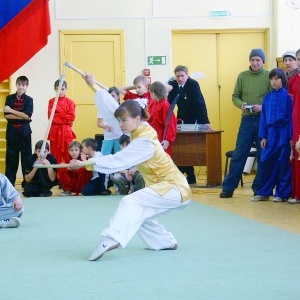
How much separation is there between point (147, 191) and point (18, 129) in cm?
636

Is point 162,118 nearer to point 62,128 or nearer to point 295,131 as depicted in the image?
point 62,128

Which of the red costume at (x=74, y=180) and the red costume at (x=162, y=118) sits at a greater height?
the red costume at (x=162, y=118)

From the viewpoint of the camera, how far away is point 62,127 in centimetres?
1169

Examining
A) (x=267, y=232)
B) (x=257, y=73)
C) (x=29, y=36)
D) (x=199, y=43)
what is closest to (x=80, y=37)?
(x=29, y=36)

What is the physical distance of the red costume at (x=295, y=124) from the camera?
28.5ft

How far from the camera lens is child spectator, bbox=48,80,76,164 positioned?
11.6 m

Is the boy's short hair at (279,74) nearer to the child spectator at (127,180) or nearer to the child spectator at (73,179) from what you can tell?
the child spectator at (127,180)

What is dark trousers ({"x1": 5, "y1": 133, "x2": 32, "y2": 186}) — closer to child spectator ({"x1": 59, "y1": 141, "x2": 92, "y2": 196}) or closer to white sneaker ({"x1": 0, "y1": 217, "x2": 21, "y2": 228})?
child spectator ({"x1": 59, "y1": 141, "x2": 92, "y2": 196})

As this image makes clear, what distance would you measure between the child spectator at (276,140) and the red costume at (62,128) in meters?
3.40

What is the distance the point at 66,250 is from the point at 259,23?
Result: 8671 millimetres

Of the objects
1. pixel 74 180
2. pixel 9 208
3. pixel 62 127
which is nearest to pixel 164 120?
pixel 74 180

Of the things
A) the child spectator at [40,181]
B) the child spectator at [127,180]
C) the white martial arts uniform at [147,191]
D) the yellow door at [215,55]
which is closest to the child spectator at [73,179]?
the child spectator at [40,181]

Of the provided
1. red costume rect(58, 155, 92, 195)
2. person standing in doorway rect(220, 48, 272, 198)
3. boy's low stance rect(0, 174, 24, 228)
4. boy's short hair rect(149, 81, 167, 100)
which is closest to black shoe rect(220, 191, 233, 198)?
person standing in doorway rect(220, 48, 272, 198)

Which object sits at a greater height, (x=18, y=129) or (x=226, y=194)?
(x=18, y=129)
